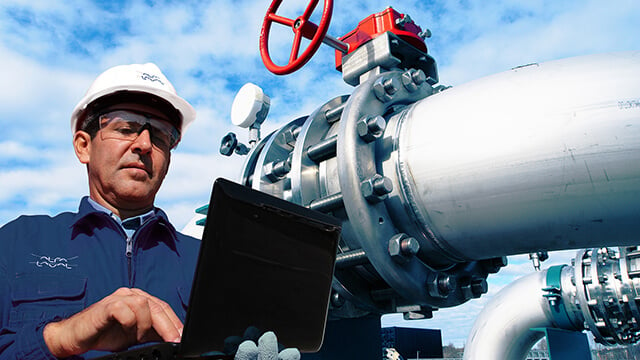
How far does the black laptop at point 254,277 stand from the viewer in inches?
25.9

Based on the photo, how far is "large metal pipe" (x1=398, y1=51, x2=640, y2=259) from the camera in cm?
127

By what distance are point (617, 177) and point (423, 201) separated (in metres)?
0.54

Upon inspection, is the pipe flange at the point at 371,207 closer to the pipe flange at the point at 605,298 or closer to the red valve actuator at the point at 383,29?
the red valve actuator at the point at 383,29

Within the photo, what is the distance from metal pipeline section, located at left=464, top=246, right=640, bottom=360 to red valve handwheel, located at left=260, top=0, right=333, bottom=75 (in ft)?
7.12

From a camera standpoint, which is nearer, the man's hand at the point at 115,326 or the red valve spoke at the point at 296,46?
the man's hand at the point at 115,326

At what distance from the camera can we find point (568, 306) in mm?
3086

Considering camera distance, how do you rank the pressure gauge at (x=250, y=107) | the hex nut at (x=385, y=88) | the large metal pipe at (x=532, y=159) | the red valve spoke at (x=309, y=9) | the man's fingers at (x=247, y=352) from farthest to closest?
the pressure gauge at (x=250, y=107) → the red valve spoke at (x=309, y=9) → the hex nut at (x=385, y=88) → the large metal pipe at (x=532, y=159) → the man's fingers at (x=247, y=352)

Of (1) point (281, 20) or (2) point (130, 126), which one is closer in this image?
(2) point (130, 126)

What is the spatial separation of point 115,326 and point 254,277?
0.27 meters

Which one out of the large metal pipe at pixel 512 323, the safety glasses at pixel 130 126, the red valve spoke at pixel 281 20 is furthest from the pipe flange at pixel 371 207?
the large metal pipe at pixel 512 323

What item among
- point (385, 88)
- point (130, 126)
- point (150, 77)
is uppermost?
point (385, 88)

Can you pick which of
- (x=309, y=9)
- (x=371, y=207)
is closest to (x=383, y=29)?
(x=309, y=9)

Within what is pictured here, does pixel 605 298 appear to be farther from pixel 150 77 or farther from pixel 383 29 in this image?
pixel 150 77

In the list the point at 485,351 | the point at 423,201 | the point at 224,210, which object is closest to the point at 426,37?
the point at 423,201
